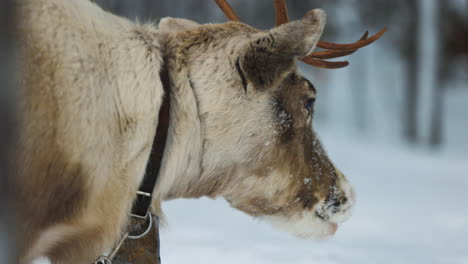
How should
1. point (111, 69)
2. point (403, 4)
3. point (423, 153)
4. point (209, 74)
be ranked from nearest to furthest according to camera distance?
point (111, 69) < point (209, 74) < point (423, 153) < point (403, 4)

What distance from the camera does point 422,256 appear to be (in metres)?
4.43

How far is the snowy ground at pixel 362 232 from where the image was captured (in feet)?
13.5

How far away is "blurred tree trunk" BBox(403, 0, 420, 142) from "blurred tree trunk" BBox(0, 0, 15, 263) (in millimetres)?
15187

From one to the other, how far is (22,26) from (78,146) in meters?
0.46

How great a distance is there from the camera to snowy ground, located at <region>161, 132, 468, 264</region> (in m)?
4.12

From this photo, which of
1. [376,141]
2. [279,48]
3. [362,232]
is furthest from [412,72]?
[279,48]

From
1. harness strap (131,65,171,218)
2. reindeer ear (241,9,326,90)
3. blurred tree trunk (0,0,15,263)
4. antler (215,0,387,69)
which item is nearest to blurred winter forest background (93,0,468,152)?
antler (215,0,387,69)

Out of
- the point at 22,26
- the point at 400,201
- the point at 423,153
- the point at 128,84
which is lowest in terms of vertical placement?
the point at 423,153

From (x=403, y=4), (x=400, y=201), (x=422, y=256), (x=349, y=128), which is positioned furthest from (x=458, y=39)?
(x=422, y=256)

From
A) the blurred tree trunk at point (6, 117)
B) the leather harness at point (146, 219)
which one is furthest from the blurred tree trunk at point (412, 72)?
the blurred tree trunk at point (6, 117)

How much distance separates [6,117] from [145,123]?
76cm

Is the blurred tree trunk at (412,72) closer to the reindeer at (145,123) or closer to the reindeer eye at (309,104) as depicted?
the reindeer eye at (309,104)

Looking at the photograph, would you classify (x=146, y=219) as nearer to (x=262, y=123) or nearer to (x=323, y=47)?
(x=262, y=123)

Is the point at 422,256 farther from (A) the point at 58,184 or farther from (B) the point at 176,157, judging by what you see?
(A) the point at 58,184
